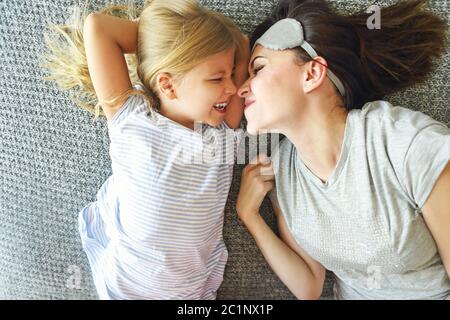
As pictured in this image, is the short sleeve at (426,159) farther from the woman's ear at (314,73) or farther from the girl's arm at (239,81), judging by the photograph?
the girl's arm at (239,81)

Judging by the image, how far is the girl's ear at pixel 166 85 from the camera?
768 mm

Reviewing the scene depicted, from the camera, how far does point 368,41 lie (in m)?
0.78

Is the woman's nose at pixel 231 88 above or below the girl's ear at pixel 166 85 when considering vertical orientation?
below

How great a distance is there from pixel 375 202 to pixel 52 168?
2.14 ft

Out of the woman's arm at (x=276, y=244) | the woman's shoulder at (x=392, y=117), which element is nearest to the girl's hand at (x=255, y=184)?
the woman's arm at (x=276, y=244)

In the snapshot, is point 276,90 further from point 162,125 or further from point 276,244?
point 276,244

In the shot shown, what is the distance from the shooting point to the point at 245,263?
0.98 metres

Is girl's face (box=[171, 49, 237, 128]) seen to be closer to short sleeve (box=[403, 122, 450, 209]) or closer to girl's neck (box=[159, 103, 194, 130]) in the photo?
girl's neck (box=[159, 103, 194, 130])

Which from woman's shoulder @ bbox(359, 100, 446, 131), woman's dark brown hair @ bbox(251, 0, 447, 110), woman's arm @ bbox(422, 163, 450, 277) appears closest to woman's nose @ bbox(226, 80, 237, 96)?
woman's dark brown hair @ bbox(251, 0, 447, 110)

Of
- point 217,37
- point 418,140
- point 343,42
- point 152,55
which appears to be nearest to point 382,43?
point 343,42

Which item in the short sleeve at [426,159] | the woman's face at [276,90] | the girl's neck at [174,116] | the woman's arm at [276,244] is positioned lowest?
the woman's arm at [276,244]

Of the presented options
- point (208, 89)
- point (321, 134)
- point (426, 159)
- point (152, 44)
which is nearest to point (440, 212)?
point (426, 159)
